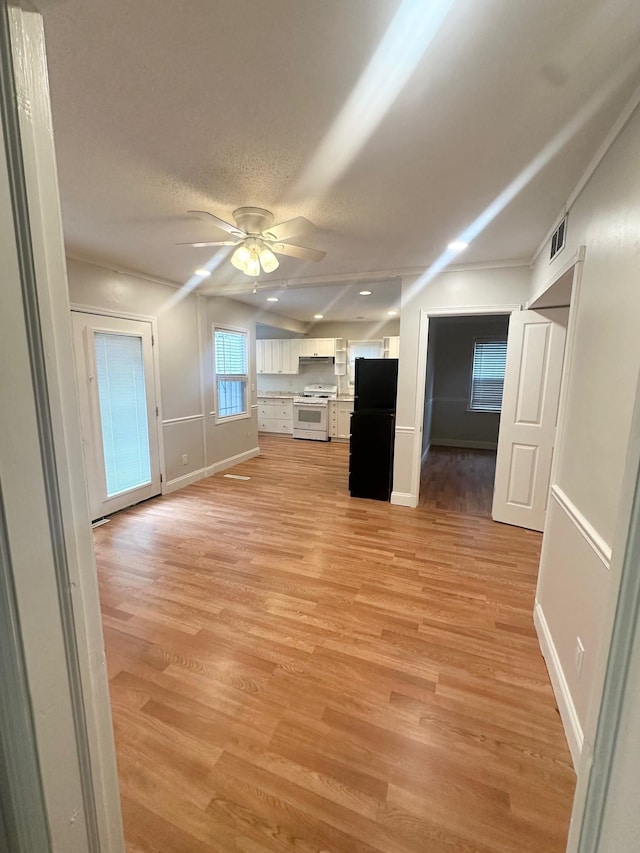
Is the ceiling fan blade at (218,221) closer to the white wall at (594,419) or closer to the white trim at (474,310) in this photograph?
the white wall at (594,419)

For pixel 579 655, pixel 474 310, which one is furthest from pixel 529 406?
pixel 579 655

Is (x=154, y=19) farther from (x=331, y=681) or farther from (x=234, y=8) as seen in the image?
(x=331, y=681)

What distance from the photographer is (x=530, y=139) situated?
5.17 feet

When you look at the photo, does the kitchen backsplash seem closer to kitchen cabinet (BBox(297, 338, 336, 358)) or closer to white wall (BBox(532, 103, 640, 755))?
kitchen cabinet (BBox(297, 338, 336, 358))

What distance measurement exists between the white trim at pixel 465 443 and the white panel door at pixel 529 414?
11.4ft

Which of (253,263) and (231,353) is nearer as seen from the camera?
(253,263)

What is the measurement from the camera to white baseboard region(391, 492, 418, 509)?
397 cm

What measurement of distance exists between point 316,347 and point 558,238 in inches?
212

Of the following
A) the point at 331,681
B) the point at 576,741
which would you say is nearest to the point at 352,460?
the point at 331,681

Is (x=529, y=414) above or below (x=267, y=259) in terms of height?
below

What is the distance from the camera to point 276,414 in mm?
7699

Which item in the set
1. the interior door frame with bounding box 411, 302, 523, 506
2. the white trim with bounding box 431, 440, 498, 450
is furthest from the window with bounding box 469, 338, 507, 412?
the interior door frame with bounding box 411, 302, 523, 506

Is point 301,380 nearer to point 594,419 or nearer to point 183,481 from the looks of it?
point 183,481

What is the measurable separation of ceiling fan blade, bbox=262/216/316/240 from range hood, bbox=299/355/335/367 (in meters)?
5.14
